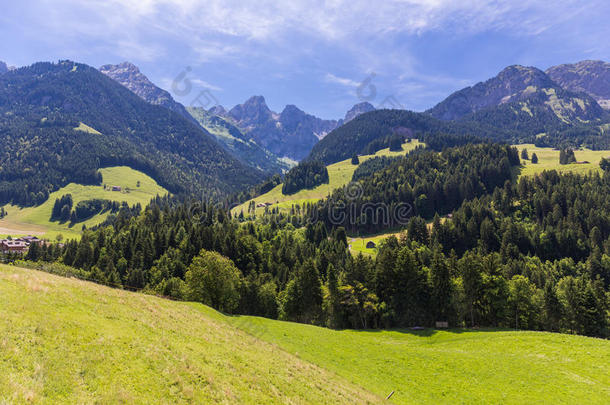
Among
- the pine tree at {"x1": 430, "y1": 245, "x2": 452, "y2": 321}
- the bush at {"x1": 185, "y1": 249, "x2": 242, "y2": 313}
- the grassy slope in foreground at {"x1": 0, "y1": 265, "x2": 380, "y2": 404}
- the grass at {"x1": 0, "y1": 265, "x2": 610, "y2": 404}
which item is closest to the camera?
the grassy slope in foreground at {"x1": 0, "y1": 265, "x2": 380, "y2": 404}

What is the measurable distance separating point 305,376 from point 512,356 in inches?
1283

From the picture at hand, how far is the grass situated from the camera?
16.4 metres

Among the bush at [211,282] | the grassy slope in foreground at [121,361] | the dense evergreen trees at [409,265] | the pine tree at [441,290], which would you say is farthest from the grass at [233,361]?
the dense evergreen trees at [409,265]

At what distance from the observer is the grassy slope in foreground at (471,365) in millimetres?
32000

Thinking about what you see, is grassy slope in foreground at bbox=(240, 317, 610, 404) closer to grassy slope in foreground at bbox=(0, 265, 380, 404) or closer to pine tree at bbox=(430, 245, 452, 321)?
grassy slope in foreground at bbox=(0, 265, 380, 404)

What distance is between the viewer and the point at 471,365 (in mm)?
38469

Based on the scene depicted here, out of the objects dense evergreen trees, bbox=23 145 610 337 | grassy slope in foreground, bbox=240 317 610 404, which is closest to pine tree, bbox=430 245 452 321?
dense evergreen trees, bbox=23 145 610 337

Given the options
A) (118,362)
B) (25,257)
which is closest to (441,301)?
(118,362)

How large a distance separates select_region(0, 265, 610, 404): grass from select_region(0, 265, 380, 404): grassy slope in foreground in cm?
9

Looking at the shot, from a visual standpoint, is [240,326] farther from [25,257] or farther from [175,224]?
[25,257]

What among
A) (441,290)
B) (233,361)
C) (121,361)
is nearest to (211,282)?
(233,361)

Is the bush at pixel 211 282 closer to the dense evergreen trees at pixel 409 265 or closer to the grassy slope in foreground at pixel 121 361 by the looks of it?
the dense evergreen trees at pixel 409 265

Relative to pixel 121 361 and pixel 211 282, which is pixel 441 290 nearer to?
pixel 211 282

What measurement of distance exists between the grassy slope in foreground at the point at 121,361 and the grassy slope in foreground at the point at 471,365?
742cm
